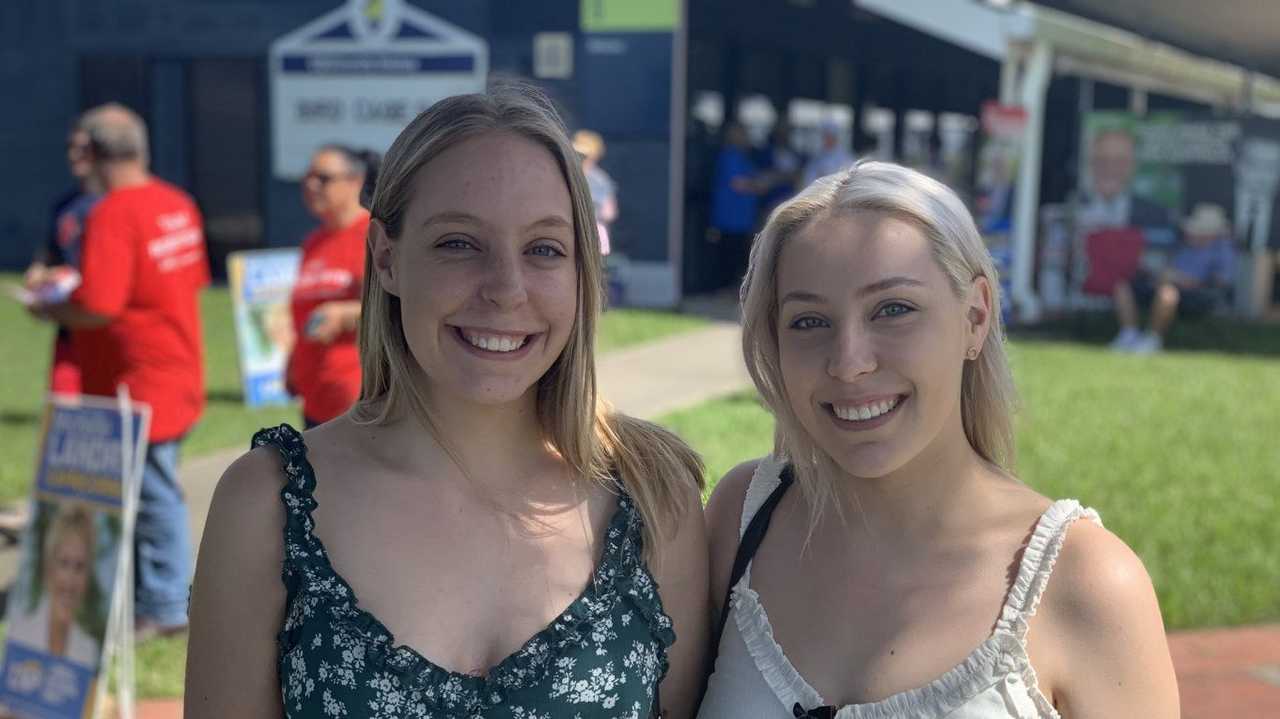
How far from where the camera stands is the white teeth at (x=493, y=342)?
1904 millimetres

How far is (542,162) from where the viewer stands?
1.94 metres

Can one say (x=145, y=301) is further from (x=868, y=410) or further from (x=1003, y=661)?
(x=1003, y=661)

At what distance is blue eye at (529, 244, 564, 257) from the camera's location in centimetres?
194

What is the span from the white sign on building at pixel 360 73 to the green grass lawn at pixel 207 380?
209 cm

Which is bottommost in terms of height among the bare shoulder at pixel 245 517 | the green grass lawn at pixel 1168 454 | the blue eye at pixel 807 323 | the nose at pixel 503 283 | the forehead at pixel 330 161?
the green grass lawn at pixel 1168 454

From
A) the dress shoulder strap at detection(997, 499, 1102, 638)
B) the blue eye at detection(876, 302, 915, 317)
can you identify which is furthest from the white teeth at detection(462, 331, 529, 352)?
the dress shoulder strap at detection(997, 499, 1102, 638)

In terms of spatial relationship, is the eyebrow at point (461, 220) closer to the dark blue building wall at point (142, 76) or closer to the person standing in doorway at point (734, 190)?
the dark blue building wall at point (142, 76)

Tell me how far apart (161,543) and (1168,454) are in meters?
5.61

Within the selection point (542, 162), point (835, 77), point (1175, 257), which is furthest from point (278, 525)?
point (835, 77)

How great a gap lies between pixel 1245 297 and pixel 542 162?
1471 cm

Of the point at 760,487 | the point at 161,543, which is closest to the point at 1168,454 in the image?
the point at 161,543

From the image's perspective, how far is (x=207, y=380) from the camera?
35.3 ft

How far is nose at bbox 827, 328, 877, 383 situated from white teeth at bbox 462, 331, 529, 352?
42 cm

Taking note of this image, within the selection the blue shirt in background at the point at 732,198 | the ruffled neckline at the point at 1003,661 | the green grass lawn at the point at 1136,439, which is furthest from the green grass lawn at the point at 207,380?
Answer: the ruffled neckline at the point at 1003,661
